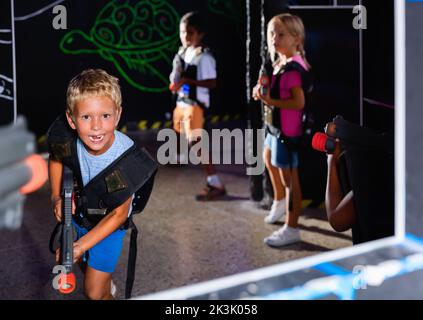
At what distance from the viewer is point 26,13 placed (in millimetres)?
7992

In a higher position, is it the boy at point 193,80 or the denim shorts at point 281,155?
the boy at point 193,80

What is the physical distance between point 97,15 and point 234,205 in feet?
13.3

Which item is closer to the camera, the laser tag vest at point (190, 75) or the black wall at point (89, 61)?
the laser tag vest at point (190, 75)

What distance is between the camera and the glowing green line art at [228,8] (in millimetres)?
9195

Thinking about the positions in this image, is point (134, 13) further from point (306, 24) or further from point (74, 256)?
point (74, 256)

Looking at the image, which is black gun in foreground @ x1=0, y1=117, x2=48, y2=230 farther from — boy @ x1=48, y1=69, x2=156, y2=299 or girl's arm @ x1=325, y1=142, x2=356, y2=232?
girl's arm @ x1=325, y1=142, x2=356, y2=232

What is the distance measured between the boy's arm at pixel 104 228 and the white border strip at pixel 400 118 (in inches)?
42.7

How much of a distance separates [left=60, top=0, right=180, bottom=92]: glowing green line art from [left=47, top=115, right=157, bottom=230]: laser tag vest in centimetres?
613

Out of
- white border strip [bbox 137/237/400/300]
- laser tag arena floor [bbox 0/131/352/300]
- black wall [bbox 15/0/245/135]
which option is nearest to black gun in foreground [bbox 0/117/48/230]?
white border strip [bbox 137/237/400/300]

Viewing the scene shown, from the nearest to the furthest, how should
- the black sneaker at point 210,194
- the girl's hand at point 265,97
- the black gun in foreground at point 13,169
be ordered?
the black gun in foreground at point 13,169, the girl's hand at point 265,97, the black sneaker at point 210,194

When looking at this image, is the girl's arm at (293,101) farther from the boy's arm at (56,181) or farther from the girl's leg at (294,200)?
the boy's arm at (56,181)

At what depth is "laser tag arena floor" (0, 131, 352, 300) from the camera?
380 cm

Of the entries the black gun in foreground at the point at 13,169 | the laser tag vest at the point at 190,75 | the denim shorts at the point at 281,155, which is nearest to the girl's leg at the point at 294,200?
the denim shorts at the point at 281,155
